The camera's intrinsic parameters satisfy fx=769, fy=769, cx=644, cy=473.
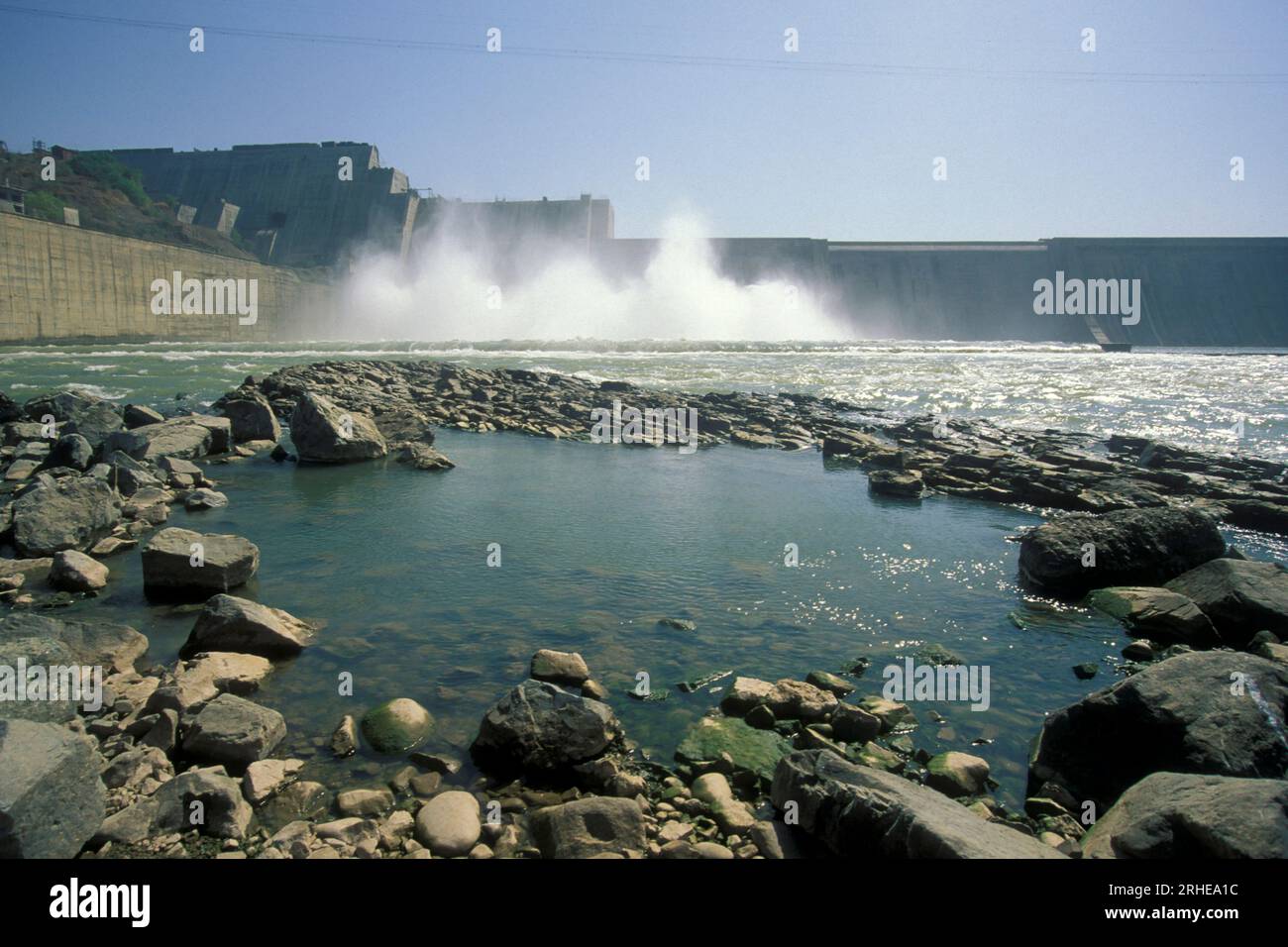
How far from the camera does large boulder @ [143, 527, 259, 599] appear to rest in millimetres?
6234

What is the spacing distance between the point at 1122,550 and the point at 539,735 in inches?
241

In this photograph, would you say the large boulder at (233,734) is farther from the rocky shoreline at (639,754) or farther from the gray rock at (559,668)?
the gray rock at (559,668)

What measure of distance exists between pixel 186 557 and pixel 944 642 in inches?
239

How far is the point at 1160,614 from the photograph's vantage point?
628cm

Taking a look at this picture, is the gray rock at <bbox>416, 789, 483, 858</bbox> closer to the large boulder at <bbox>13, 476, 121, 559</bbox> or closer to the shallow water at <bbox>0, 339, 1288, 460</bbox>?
the large boulder at <bbox>13, 476, 121, 559</bbox>

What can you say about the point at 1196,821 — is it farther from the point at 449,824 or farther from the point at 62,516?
the point at 62,516

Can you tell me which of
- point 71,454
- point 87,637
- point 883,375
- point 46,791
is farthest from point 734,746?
point 883,375

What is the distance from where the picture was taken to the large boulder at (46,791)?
2801 mm

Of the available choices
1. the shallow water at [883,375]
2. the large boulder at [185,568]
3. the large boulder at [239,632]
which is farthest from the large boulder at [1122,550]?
the shallow water at [883,375]

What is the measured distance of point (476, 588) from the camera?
6824mm

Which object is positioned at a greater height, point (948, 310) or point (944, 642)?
point (948, 310)
